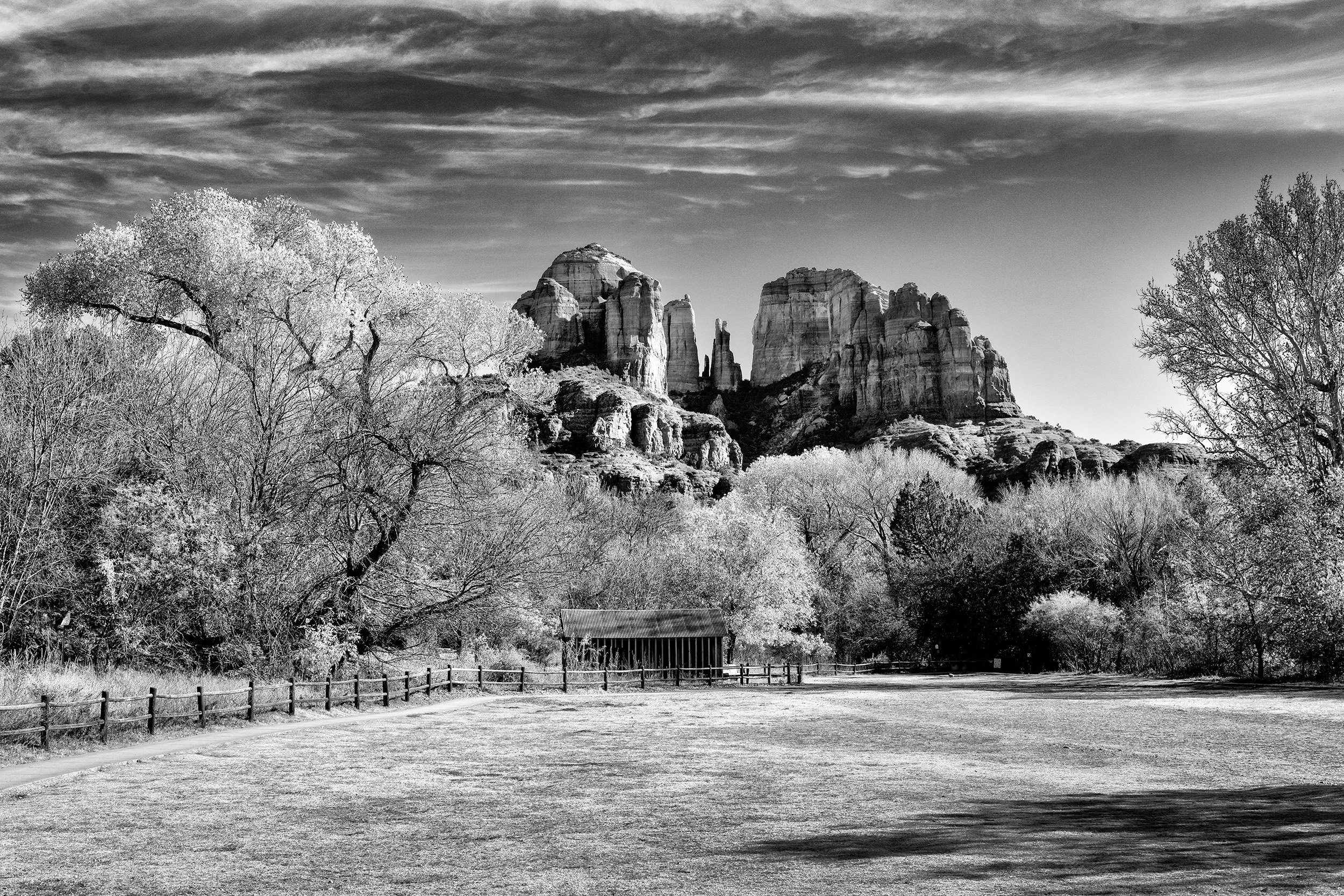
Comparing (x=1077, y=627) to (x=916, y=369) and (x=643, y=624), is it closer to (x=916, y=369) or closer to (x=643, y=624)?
(x=643, y=624)

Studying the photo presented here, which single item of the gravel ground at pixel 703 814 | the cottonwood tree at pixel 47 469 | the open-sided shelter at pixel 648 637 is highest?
the cottonwood tree at pixel 47 469

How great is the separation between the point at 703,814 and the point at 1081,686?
3542cm

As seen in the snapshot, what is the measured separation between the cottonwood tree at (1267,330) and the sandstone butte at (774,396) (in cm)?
9102

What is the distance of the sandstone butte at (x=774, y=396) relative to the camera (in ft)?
452

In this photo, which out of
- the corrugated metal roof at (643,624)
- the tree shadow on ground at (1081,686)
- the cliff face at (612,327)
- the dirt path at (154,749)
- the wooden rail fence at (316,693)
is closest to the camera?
the dirt path at (154,749)

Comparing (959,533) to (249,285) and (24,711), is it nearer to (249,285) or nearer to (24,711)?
(249,285)

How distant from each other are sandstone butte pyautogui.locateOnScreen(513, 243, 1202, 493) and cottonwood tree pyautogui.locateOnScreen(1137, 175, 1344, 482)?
299 ft

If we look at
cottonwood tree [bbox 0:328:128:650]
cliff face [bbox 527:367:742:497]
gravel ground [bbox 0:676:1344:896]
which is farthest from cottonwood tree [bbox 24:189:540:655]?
cliff face [bbox 527:367:742:497]

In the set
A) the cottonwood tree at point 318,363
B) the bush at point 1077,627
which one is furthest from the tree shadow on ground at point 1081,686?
the cottonwood tree at point 318,363

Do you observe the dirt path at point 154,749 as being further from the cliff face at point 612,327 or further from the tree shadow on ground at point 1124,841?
the cliff face at point 612,327

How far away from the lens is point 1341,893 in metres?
7.86

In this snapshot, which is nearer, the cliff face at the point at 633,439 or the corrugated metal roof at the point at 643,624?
the corrugated metal roof at the point at 643,624

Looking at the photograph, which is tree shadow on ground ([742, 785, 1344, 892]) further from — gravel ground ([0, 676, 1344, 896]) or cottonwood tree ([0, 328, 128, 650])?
cottonwood tree ([0, 328, 128, 650])

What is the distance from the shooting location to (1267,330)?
29.8 m
